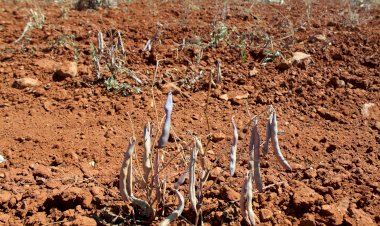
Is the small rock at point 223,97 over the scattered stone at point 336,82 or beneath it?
beneath

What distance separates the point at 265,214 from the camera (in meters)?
1.87

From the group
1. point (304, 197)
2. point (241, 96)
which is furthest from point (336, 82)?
point (304, 197)

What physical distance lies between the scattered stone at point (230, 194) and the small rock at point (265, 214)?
129mm

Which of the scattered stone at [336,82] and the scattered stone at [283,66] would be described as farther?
the scattered stone at [283,66]

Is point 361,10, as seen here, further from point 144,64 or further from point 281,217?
point 281,217

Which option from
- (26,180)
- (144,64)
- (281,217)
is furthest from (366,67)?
(26,180)

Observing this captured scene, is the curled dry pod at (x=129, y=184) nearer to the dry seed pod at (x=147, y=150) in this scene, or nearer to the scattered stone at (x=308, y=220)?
the dry seed pod at (x=147, y=150)

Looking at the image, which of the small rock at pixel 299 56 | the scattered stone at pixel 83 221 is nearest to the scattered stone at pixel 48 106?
the scattered stone at pixel 83 221

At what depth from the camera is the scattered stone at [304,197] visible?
75.7 inches

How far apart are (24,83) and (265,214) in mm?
2164

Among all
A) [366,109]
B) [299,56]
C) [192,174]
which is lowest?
[192,174]

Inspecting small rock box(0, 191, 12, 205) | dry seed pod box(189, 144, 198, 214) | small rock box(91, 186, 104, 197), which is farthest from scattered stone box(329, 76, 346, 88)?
small rock box(0, 191, 12, 205)

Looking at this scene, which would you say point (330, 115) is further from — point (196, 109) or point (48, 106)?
point (48, 106)

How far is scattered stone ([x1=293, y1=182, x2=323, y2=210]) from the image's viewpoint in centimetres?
192
